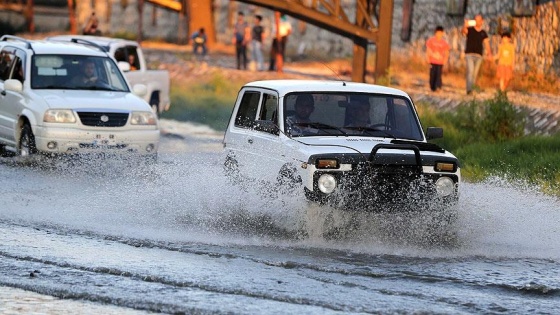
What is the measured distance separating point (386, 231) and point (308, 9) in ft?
66.6

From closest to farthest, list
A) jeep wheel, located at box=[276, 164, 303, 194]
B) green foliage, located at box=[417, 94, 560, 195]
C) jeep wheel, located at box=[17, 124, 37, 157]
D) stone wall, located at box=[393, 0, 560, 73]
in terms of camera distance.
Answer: jeep wheel, located at box=[276, 164, 303, 194] → jeep wheel, located at box=[17, 124, 37, 157] → green foliage, located at box=[417, 94, 560, 195] → stone wall, located at box=[393, 0, 560, 73]

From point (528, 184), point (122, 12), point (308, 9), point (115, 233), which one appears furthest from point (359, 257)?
point (122, 12)

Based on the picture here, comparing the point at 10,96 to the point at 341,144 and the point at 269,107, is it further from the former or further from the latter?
the point at 341,144

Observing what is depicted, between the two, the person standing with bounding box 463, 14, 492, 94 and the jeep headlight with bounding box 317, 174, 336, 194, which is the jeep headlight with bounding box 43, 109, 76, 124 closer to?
the jeep headlight with bounding box 317, 174, 336, 194

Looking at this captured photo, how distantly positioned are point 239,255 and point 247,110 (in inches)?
130

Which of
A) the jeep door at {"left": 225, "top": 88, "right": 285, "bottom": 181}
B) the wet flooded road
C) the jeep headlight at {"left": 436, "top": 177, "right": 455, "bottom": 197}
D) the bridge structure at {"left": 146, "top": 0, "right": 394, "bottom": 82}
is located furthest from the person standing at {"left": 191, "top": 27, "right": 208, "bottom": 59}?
the jeep headlight at {"left": 436, "top": 177, "right": 455, "bottom": 197}

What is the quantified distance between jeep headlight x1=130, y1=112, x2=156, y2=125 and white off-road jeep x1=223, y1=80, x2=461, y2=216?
13.4ft

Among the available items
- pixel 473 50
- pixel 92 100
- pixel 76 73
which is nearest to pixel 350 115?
pixel 92 100

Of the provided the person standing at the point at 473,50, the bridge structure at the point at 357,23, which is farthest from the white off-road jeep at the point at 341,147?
the bridge structure at the point at 357,23

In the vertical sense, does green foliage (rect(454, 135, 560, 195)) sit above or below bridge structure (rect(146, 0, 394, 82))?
below

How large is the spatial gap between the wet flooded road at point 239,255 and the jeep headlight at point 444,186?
466 millimetres

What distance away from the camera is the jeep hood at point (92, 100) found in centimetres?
1855

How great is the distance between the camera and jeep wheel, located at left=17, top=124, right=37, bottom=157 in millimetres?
18656

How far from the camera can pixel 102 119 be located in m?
18.6
